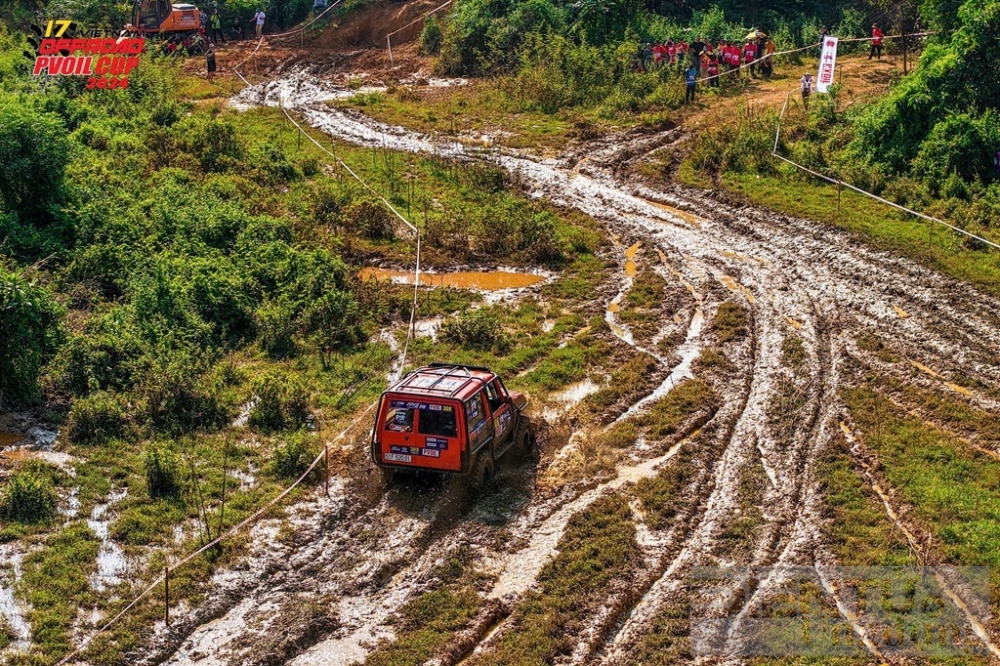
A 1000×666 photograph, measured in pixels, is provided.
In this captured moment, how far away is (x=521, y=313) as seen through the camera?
26.2 m

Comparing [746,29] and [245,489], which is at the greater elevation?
[746,29]

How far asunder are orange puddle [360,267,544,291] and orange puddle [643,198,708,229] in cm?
567

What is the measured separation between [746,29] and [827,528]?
36361 mm

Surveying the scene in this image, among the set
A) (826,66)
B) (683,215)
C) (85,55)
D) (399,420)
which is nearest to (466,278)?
(683,215)

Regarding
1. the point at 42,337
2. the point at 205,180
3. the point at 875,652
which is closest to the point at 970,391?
the point at 875,652

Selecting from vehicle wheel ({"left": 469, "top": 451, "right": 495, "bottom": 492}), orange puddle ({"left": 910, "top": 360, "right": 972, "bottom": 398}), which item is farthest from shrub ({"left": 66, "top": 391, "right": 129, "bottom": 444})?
orange puddle ({"left": 910, "top": 360, "right": 972, "bottom": 398})

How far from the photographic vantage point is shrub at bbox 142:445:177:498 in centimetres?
1827

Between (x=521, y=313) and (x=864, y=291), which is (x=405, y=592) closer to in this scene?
(x=521, y=313)

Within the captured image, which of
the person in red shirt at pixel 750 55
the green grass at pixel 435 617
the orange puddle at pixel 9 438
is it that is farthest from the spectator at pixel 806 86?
the orange puddle at pixel 9 438

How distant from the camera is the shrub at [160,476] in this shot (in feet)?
59.9

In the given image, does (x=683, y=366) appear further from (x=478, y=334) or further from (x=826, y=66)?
(x=826, y=66)

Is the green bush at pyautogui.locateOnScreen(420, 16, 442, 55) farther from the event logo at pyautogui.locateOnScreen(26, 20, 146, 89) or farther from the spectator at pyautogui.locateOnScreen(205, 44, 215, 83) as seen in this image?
the event logo at pyautogui.locateOnScreen(26, 20, 146, 89)

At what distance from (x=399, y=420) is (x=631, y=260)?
12883 mm

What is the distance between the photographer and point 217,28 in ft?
181
